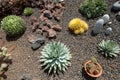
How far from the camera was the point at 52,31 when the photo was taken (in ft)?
22.8

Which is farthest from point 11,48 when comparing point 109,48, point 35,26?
point 109,48

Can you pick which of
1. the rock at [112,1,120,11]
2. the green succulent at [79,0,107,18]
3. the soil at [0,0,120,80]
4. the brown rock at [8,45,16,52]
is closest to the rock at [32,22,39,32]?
the soil at [0,0,120,80]

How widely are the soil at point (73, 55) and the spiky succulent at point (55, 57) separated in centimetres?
14

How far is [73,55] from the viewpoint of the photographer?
6.59 metres

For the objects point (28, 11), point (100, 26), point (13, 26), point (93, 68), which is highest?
point (28, 11)

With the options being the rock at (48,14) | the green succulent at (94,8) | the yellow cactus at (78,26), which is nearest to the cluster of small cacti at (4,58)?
the rock at (48,14)

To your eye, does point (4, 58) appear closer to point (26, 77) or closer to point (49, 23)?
point (26, 77)

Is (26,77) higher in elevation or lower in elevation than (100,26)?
lower

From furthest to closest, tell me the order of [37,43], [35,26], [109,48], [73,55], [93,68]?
[35,26] < [37,43] < [73,55] < [109,48] < [93,68]

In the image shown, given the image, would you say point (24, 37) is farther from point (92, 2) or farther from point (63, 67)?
point (92, 2)

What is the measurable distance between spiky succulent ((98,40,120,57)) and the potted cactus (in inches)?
17.5

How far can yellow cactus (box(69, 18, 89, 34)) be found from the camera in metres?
6.87

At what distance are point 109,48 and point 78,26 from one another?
0.95 m

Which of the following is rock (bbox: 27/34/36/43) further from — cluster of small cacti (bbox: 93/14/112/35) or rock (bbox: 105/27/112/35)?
rock (bbox: 105/27/112/35)
